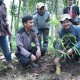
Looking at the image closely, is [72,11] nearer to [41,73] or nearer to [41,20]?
[41,20]

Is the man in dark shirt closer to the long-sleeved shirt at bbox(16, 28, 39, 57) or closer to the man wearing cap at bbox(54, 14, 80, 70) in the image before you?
the long-sleeved shirt at bbox(16, 28, 39, 57)

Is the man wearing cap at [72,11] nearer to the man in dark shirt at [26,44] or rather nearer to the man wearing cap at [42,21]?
the man wearing cap at [42,21]

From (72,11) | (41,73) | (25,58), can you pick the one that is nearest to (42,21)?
(72,11)

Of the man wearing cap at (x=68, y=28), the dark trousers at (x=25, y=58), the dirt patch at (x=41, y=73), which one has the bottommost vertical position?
the dirt patch at (x=41, y=73)

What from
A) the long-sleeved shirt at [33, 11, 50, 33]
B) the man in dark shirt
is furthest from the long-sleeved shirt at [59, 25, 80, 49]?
the long-sleeved shirt at [33, 11, 50, 33]

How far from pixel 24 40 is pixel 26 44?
12 centimetres

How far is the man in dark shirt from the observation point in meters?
6.01

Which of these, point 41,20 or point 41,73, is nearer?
point 41,73

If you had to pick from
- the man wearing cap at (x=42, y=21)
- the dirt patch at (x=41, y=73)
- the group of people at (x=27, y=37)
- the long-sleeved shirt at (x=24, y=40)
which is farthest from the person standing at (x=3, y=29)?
the man wearing cap at (x=42, y=21)

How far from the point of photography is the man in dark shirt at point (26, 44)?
6.01 meters

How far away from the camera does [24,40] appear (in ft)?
20.3

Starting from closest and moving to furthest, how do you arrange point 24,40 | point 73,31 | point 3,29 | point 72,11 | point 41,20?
point 3,29 → point 73,31 → point 24,40 → point 72,11 → point 41,20

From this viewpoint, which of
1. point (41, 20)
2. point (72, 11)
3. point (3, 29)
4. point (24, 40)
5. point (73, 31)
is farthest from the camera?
point (41, 20)

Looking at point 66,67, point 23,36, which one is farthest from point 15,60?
point 66,67
